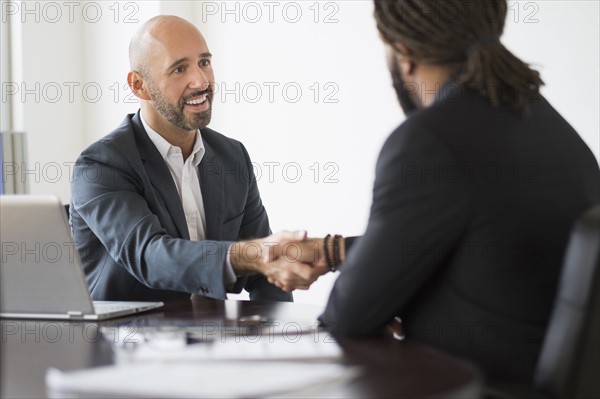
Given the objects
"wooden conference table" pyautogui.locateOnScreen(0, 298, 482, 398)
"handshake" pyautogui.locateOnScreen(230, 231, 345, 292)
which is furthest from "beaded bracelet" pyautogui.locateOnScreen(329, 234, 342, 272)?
"wooden conference table" pyautogui.locateOnScreen(0, 298, 482, 398)

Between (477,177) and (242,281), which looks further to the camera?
(242,281)

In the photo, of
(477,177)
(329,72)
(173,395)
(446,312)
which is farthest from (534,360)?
(329,72)

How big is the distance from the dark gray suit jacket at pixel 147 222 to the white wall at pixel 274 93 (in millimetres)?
1669

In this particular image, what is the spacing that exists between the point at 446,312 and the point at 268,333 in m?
0.35

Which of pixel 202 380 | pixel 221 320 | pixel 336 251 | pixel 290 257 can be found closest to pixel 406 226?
pixel 202 380

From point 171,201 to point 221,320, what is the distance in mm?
811

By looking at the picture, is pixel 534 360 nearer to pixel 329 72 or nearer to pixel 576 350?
pixel 576 350

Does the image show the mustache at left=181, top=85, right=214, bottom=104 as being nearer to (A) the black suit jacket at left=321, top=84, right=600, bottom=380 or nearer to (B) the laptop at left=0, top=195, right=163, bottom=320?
(B) the laptop at left=0, top=195, right=163, bottom=320

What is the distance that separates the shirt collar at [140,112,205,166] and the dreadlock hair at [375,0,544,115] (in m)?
1.19

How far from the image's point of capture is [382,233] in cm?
153

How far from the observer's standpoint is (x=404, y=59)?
1.80m

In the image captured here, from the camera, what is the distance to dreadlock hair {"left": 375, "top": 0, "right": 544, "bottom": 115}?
167cm

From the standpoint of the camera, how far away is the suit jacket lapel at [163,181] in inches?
105

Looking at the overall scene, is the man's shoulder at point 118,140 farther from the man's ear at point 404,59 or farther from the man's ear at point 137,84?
the man's ear at point 404,59
